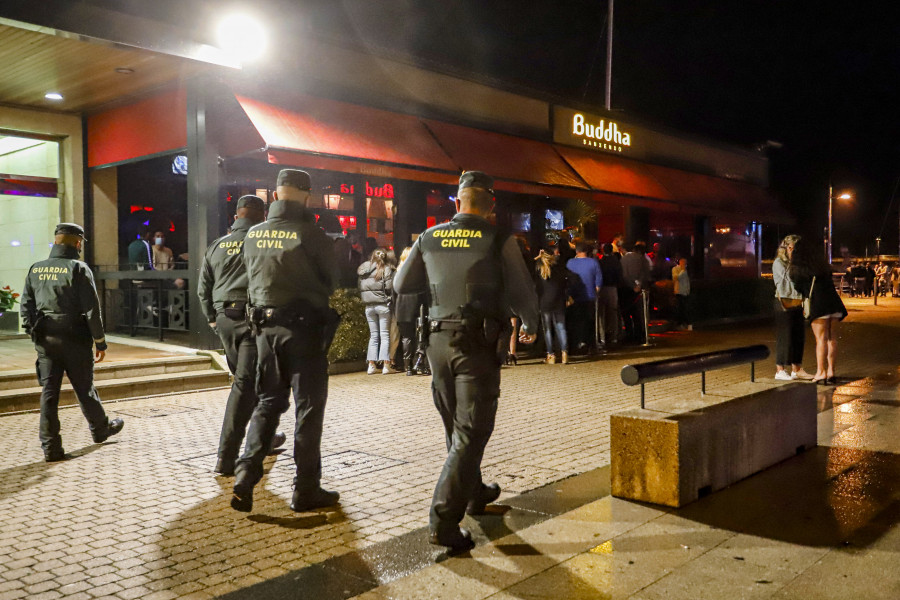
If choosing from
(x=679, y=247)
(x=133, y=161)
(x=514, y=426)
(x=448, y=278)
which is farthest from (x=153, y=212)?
(x=679, y=247)

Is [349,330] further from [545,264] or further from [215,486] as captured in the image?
[215,486]

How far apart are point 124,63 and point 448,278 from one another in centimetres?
853

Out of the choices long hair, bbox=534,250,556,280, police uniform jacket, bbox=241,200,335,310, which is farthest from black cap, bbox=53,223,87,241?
long hair, bbox=534,250,556,280

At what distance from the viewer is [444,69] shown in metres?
15.3

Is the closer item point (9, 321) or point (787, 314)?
point (787, 314)

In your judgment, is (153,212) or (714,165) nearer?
(153,212)

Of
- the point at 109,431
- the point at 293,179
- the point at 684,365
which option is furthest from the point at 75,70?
the point at 684,365

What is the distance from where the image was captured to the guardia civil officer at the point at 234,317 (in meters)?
5.48

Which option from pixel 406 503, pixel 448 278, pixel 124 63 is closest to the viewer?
pixel 448 278

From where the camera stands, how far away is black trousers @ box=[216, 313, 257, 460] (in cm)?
545

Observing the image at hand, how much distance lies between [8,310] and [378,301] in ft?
23.9

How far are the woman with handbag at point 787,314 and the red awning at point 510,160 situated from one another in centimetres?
633

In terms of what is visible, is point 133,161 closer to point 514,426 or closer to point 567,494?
point 514,426

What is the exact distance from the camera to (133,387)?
923cm
